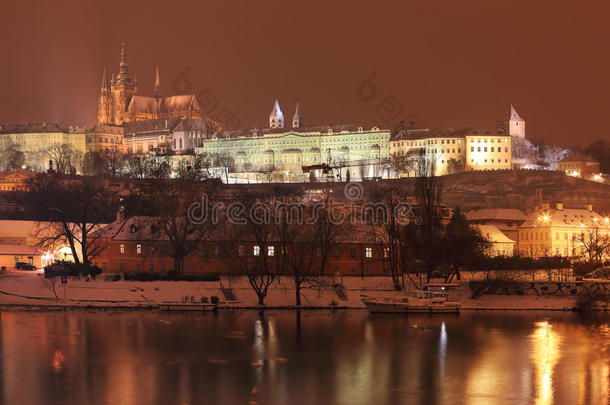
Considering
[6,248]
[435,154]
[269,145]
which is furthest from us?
[269,145]

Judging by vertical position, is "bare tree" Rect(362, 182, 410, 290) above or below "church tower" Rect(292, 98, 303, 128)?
below

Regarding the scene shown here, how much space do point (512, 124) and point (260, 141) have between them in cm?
4063

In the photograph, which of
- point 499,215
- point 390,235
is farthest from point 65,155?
point 390,235

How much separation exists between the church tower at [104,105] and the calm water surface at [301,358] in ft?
468

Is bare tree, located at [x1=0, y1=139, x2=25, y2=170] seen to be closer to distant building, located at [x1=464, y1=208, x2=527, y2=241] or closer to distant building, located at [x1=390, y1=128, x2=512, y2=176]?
distant building, located at [x1=390, y1=128, x2=512, y2=176]

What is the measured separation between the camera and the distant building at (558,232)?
65.9 metres

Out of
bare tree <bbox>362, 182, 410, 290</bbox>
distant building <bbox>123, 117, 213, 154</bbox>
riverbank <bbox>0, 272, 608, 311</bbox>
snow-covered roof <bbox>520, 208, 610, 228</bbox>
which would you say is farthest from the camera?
distant building <bbox>123, 117, 213, 154</bbox>

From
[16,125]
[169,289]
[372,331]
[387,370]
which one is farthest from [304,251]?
[16,125]

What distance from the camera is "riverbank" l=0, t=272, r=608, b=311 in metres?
44.6

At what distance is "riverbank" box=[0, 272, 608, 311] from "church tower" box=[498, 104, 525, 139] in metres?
91.0

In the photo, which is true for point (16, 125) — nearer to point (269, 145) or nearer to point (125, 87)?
point (125, 87)

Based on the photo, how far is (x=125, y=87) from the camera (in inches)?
7175

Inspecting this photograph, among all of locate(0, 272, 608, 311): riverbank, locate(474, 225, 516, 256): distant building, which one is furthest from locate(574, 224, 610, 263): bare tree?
locate(0, 272, 608, 311): riverbank

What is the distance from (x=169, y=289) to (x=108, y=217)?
71.0 ft
